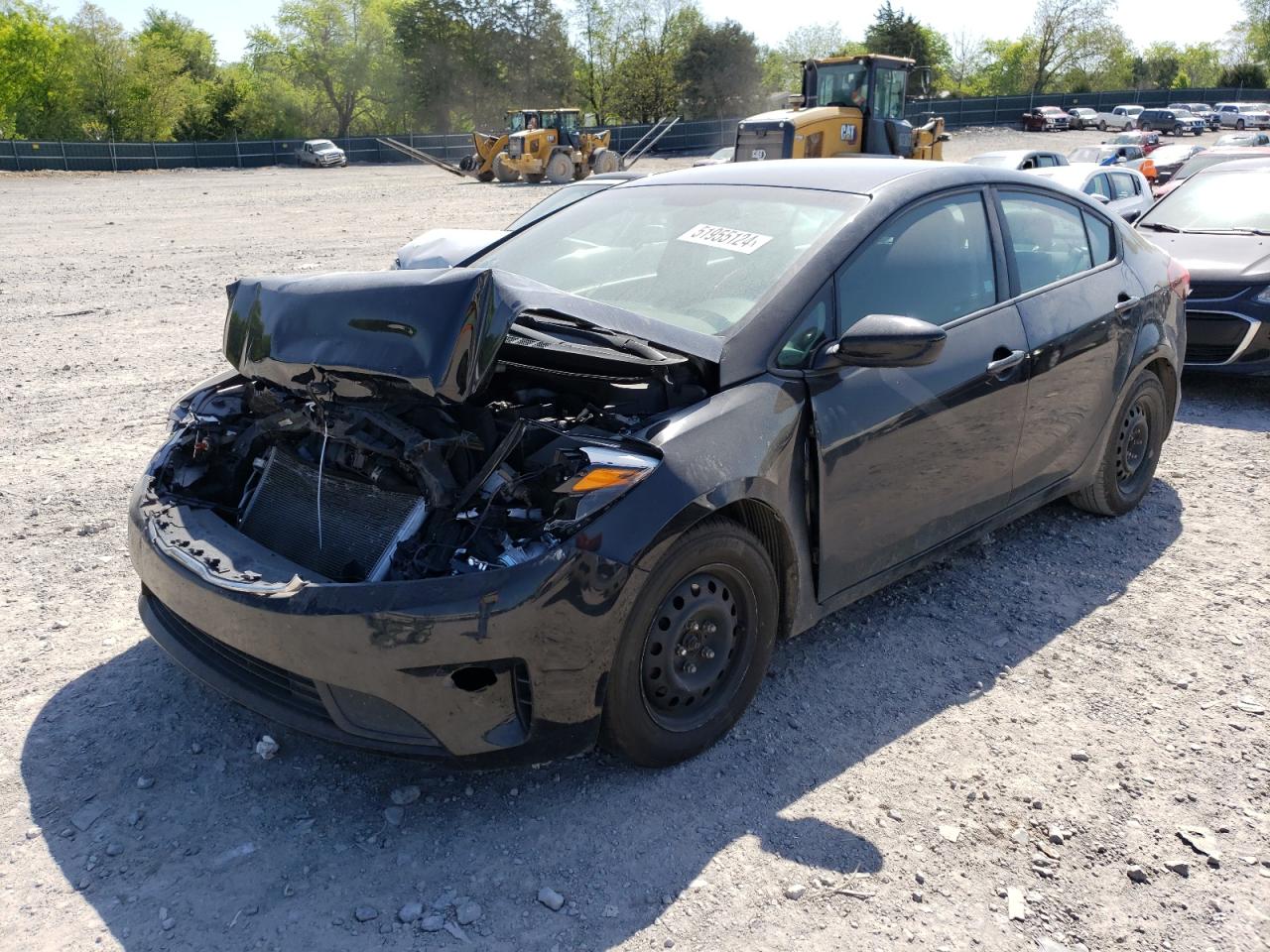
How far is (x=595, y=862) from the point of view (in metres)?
2.73

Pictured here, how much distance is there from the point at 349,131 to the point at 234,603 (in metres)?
79.5

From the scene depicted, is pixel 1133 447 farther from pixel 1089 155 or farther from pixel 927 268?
pixel 1089 155

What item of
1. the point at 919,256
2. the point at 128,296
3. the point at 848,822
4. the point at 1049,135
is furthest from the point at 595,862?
the point at 1049,135

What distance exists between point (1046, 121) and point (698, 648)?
63.4 metres

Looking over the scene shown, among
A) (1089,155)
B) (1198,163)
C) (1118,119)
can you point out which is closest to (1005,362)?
(1198,163)

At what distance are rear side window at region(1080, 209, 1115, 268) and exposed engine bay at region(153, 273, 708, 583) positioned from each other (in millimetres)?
2565

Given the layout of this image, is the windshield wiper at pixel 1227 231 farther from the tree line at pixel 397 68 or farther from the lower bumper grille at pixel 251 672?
the tree line at pixel 397 68

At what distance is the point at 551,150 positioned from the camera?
32.6m

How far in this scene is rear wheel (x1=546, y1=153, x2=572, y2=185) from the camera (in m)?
32.3

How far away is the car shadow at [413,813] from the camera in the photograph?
2555 mm

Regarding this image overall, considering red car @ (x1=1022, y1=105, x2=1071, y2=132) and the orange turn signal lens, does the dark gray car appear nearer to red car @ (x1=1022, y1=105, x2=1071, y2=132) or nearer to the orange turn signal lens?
the orange turn signal lens

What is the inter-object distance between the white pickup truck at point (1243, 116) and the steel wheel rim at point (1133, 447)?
2425 inches

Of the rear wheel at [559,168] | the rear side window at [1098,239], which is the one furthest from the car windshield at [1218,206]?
the rear wheel at [559,168]

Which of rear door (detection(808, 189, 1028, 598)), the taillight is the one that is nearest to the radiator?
rear door (detection(808, 189, 1028, 598))
